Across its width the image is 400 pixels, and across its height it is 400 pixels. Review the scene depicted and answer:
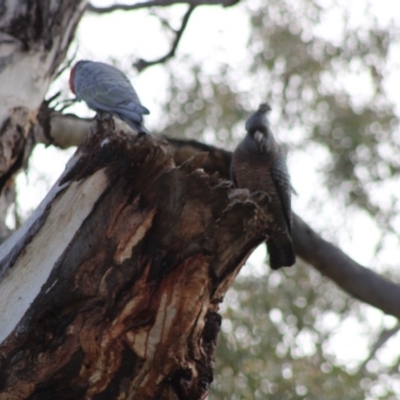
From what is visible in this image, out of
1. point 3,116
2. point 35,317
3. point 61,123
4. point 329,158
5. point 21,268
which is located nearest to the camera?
point 35,317

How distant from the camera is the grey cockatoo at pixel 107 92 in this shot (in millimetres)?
3773

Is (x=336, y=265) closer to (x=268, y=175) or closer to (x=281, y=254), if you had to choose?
(x=281, y=254)

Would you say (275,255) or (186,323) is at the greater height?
(186,323)

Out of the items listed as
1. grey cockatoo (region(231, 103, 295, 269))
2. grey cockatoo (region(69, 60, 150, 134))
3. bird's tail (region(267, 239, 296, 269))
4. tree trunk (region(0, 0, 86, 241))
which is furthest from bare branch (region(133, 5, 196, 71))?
bird's tail (region(267, 239, 296, 269))

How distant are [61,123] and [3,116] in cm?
76

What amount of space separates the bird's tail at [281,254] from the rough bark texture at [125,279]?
1967 mm

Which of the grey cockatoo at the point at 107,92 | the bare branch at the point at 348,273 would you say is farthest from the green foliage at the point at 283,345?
the grey cockatoo at the point at 107,92

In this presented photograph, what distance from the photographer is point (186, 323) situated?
2.39 meters

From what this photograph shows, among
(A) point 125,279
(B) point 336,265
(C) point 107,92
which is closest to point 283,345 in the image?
(B) point 336,265

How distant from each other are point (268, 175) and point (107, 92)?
1058 millimetres

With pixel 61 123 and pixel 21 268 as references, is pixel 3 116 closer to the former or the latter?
pixel 61 123

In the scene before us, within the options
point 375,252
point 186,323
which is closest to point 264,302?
point 375,252

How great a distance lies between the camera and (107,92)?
4102 mm

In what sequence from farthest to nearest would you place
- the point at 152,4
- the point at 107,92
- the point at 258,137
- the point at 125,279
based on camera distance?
the point at 152,4 < the point at 258,137 < the point at 107,92 < the point at 125,279
